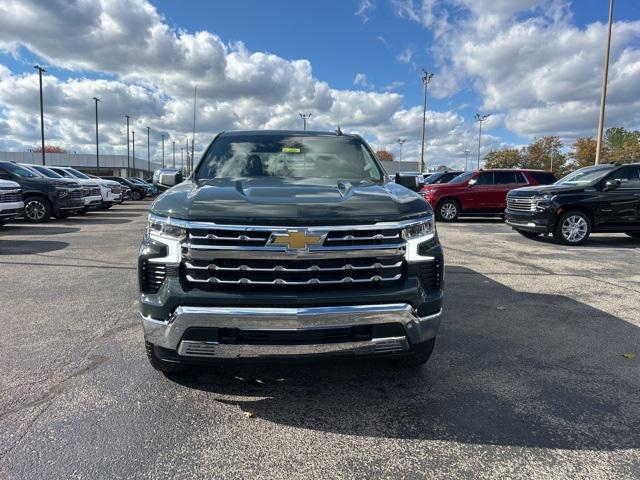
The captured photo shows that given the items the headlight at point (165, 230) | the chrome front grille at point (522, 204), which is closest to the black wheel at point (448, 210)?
the chrome front grille at point (522, 204)

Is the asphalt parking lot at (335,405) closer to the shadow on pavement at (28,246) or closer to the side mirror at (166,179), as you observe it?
the side mirror at (166,179)

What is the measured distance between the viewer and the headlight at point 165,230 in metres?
2.74

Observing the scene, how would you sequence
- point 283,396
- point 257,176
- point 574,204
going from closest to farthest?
point 283,396, point 257,176, point 574,204

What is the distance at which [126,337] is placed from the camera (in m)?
4.20

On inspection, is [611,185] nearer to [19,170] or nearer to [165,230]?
[165,230]

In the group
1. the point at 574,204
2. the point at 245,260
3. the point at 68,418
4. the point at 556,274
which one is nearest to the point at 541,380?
the point at 245,260

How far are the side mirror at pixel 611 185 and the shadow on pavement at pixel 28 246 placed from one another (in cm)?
1133

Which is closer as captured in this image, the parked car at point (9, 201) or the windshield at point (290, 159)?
the windshield at point (290, 159)

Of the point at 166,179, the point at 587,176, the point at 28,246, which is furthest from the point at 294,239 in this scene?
the point at 587,176

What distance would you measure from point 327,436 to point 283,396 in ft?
1.83

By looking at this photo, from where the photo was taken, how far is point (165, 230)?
110 inches

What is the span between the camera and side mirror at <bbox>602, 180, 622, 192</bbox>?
980cm

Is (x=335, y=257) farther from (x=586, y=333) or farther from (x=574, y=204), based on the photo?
(x=574, y=204)

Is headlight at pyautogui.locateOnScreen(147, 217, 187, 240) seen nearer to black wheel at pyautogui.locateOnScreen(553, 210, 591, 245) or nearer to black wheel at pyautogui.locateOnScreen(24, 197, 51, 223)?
black wheel at pyautogui.locateOnScreen(553, 210, 591, 245)
